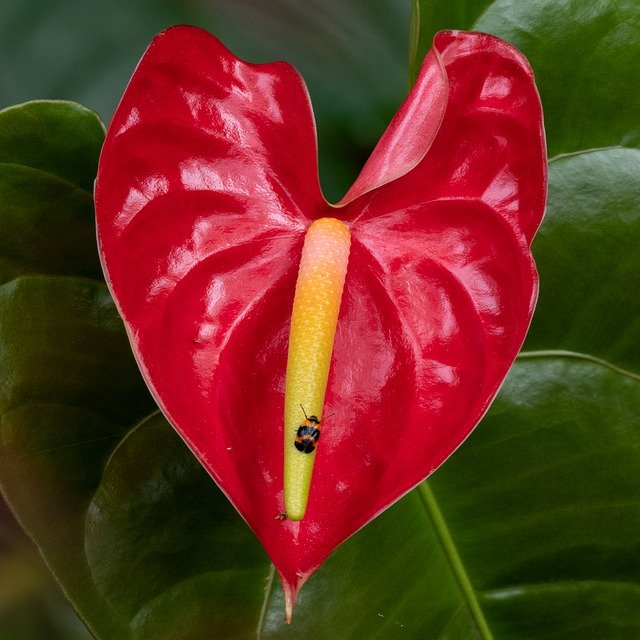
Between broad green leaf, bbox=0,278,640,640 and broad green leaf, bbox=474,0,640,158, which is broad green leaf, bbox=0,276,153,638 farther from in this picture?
broad green leaf, bbox=474,0,640,158

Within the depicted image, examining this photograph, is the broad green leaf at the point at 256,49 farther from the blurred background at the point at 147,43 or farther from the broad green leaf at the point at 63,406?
the broad green leaf at the point at 63,406

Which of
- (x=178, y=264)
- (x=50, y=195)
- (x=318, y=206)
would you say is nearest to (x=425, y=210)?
(x=318, y=206)

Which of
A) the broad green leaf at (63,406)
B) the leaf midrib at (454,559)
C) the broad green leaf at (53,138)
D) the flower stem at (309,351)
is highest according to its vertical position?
the broad green leaf at (53,138)

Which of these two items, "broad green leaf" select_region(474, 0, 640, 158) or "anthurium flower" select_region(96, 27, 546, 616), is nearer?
"anthurium flower" select_region(96, 27, 546, 616)

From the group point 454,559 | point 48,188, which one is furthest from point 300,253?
point 454,559

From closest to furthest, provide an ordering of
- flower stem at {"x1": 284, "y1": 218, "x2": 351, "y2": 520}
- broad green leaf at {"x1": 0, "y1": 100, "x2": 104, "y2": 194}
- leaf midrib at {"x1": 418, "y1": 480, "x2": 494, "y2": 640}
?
flower stem at {"x1": 284, "y1": 218, "x2": 351, "y2": 520} → broad green leaf at {"x1": 0, "y1": 100, "x2": 104, "y2": 194} → leaf midrib at {"x1": 418, "y1": 480, "x2": 494, "y2": 640}

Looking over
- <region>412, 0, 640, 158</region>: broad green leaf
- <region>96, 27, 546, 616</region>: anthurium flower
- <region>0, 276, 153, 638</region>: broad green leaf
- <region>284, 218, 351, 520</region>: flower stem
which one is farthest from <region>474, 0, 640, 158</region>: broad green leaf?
<region>0, 276, 153, 638</region>: broad green leaf

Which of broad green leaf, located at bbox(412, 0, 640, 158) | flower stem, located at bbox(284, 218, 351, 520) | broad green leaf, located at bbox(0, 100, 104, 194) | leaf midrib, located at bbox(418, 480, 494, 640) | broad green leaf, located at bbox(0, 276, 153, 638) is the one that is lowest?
leaf midrib, located at bbox(418, 480, 494, 640)

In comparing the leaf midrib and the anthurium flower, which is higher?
the anthurium flower

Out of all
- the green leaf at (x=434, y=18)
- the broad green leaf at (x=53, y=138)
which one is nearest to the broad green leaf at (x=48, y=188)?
the broad green leaf at (x=53, y=138)
